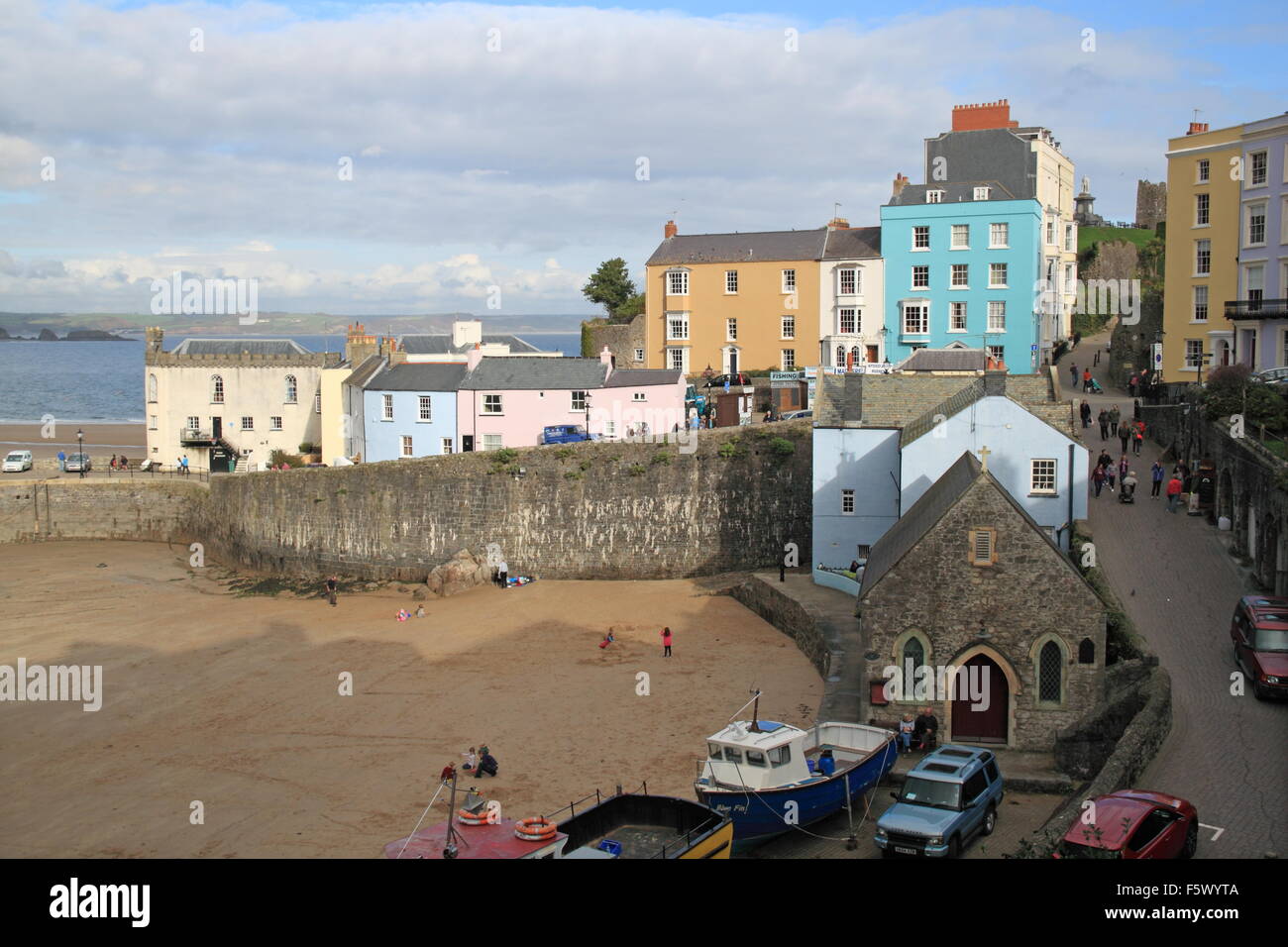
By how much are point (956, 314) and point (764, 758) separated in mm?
37301

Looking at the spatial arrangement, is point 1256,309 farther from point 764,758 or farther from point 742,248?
point 764,758

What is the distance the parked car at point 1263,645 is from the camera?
1808 centimetres

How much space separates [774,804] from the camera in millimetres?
16141

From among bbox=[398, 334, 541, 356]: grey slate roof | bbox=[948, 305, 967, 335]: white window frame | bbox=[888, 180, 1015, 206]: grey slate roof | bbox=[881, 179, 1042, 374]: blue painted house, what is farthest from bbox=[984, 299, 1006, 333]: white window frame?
bbox=[398, 334, 541, 356]: grey slate roof

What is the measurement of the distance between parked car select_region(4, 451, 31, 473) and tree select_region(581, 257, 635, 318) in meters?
31.1

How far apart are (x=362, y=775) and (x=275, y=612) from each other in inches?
587

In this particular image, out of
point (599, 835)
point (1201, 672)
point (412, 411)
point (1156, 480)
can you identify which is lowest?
point (599, 835)

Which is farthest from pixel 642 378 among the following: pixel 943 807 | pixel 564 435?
pixel 943 807

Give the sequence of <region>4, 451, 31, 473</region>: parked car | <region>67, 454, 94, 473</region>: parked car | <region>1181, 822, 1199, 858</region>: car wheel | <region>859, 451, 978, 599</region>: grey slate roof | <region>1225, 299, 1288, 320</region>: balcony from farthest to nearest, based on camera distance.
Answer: <region>4, 451, 31, 473</region>: parked car, <region>67, 454, 94, 473</region>: parked car, <region>1225, 299, 1288, 320</region>: balcony, <region>859, 451, 978, 599</region>: grey slate roof, <region>1181, 822, 1199, 858</region>: car wheel

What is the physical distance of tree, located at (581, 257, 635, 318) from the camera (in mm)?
67562

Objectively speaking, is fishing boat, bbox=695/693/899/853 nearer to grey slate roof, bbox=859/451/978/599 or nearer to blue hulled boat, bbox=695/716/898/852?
blue hulled boat, bbox=695/716/898/852
